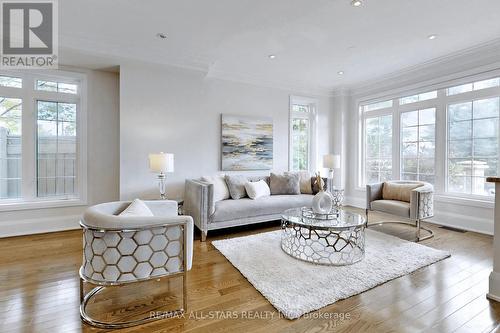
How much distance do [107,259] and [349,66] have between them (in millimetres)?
4519

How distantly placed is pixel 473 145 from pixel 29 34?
6397mm

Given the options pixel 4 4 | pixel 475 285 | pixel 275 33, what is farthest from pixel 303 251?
pixel 4 4

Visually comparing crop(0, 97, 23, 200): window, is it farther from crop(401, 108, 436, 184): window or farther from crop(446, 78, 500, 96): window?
crop(446, 78, 500, 96): window

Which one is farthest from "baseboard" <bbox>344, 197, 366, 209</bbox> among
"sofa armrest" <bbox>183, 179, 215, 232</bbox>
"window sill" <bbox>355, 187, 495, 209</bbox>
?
"sofa armrest" <bbox>183, 179, 215, 232</bbox>

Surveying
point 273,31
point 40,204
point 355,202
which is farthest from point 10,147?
point 355,202

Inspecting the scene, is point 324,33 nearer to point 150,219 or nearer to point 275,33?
point 275,33

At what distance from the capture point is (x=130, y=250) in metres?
1.68

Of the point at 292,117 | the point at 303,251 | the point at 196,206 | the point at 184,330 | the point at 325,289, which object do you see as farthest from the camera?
the point at 292,117

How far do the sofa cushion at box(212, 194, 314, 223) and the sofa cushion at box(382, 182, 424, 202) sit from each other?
1.24 metres

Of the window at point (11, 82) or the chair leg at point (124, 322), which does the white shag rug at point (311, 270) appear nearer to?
the chair leg at point (124, 322)

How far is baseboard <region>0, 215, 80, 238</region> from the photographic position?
3424 millimetres

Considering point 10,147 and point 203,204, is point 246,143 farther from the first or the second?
point 10,147

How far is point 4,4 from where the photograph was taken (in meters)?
2.54

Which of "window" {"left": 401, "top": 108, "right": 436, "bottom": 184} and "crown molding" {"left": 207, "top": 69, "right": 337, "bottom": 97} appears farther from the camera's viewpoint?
"crown molding" {"left": 207, "top": 69, "right": 337, "bottom": 97}
